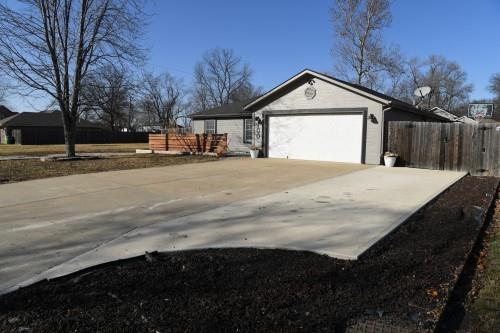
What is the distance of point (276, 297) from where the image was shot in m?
3.25

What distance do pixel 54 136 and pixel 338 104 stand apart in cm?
3793

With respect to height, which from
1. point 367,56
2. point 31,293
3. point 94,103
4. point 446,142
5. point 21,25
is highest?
point 367,56

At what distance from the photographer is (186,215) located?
20.9ft

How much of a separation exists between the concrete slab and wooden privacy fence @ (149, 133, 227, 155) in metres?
7.60

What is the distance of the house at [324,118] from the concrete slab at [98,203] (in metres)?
3.52

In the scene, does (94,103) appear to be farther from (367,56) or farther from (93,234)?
(367,56)

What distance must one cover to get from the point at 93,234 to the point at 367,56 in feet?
99.8

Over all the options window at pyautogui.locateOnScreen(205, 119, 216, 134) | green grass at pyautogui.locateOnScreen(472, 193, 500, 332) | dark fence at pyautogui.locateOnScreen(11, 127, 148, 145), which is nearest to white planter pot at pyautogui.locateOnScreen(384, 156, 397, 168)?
green grass at pyautogui.locateOnScreen(472, 193, 500, 332)

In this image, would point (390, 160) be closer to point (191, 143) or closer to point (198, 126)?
point (191, 143)

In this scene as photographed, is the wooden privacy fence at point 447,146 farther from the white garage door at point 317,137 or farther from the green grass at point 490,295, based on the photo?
the green grass at point 490,295

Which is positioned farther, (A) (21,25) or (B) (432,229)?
(A) (21,25)

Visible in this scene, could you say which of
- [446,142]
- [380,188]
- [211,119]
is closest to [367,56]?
[211,119]

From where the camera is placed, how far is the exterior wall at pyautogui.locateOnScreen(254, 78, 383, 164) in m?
15.5

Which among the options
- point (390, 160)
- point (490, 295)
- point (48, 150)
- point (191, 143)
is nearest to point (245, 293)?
point (490, 295)
